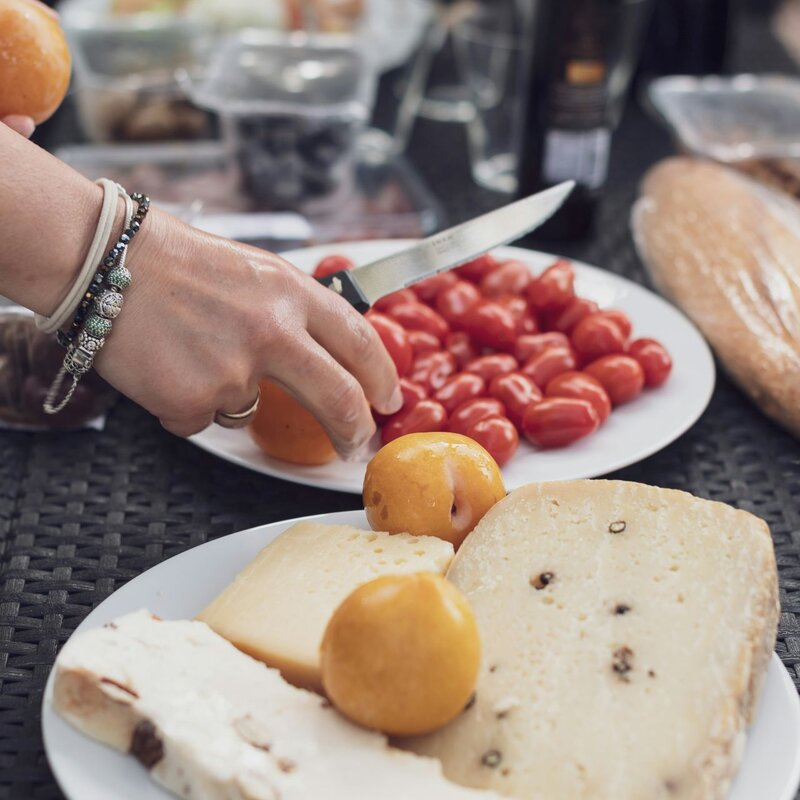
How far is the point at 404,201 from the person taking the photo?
180 centimetres

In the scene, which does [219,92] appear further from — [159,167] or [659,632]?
[659,632]

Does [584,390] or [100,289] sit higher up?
[100,289]

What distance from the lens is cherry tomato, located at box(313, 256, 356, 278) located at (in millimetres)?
1336

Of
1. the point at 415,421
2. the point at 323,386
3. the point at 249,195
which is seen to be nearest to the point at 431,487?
the point at 323,386

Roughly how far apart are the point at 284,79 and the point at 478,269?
0.64 m

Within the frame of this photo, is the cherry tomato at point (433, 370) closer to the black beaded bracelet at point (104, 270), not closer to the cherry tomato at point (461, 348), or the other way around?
the cherry tomato at point (461, 348)

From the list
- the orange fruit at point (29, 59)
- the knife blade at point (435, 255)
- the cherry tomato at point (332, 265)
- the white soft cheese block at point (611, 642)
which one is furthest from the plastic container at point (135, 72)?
the white soft cheese block at point (611, 642)

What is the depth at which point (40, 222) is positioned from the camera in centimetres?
→ 82

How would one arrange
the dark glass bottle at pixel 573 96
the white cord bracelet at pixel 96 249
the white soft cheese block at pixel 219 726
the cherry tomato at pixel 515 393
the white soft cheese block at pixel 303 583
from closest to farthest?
the white soft cheese block at pixel 219 726 < the white soft cheese block at pixel 303 583 < the white cord bracelet at pixel 96 249 < the cherry tomato at pixel 515 393 < the dark glass bottle at pixel 573 96

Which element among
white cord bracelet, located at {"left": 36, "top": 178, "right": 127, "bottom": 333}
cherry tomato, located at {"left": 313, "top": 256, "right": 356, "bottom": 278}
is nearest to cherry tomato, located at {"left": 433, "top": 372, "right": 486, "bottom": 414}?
cherry tomato, located at {"left": 313, "top": 256, "right": 356, "bottom": 278}

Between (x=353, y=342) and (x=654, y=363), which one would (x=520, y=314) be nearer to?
(x=654, y=363)

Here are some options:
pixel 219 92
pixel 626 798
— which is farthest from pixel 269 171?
pixel 626 798

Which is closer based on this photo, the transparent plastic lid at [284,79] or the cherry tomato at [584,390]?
the cherry tomato at [584,390]

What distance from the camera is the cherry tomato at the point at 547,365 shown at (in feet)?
4.08
